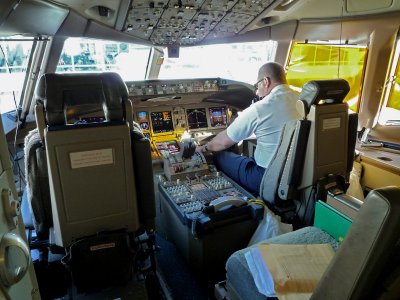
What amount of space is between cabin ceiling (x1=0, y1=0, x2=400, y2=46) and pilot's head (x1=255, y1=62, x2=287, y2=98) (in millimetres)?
500

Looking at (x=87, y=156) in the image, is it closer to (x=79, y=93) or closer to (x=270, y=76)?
(x=79, y=93)

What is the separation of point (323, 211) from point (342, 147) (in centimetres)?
66

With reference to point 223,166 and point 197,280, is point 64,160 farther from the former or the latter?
point 223,166

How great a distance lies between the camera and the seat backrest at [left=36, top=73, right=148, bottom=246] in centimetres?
118

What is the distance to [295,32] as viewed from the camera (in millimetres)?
3539

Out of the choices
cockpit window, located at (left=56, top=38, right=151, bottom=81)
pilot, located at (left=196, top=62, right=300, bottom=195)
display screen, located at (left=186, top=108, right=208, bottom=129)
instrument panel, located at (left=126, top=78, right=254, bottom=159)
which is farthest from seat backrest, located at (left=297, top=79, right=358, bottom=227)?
cockpit window, located at (left=56, top=38, right=151, bottom=81)

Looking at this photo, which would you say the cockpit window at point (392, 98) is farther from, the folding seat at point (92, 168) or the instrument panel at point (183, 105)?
the folding seat at point (92, 168)

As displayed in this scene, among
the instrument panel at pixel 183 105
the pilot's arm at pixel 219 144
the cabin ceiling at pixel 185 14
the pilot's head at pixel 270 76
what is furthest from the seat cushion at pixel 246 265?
the cabin ceiling at pixel 185 14

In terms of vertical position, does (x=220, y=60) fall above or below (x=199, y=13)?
below

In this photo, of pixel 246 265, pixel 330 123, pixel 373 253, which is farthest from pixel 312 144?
pixel 373 253

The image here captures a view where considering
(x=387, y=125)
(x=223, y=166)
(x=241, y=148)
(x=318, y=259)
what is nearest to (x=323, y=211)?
(x=318, y=259)

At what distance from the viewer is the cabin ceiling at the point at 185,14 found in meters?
2.05

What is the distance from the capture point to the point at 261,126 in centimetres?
230

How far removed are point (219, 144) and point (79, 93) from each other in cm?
146
